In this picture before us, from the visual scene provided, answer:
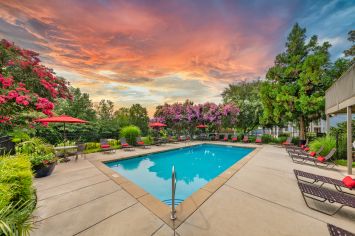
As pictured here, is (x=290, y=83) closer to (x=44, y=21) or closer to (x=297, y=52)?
(x=297, y=52)

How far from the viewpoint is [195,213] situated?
2859 mm

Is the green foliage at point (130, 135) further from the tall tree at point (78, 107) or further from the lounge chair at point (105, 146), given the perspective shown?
the tall tree at point (78, 107)

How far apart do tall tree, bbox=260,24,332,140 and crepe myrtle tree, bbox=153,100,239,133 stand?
12.6 feet

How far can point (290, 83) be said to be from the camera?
13.1m

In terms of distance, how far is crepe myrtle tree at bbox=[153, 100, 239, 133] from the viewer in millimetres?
17000

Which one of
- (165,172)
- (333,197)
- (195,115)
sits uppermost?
(195,115)

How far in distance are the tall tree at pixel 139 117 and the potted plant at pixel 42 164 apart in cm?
1193

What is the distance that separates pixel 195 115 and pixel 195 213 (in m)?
15.1

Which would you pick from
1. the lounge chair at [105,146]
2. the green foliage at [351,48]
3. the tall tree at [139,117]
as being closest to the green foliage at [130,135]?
the lounge chair at [105,146]

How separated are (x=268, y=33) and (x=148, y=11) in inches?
278

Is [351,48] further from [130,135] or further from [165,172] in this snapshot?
[130,135]

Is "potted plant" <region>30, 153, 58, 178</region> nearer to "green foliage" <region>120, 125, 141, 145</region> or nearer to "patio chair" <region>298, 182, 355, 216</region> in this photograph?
A: "green foliage" <region>120, 125, 141, 145</region>

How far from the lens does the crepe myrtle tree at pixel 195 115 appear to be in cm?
1700

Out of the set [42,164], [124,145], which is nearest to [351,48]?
[124,145]
